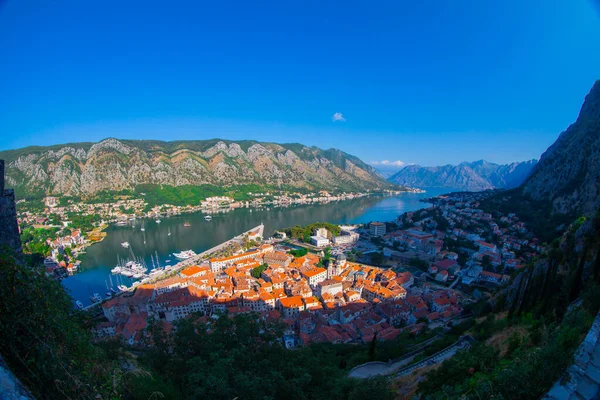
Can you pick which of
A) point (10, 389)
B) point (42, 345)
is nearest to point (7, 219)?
point (42, 345)

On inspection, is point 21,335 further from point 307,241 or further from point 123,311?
point 307,241

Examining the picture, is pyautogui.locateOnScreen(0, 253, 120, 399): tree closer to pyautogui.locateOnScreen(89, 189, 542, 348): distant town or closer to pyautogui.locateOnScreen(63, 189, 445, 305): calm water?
pyautogui.locateOnScreen(89, 189, 542, 348): distant town

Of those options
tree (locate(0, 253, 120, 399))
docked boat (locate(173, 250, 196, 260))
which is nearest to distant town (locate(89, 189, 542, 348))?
docked boat (locate(173, 250, 196, 260))

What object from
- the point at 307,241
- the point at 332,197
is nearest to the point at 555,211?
the point at 307,241

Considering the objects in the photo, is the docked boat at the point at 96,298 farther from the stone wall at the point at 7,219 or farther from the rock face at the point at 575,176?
the rock face at the point at 575,176

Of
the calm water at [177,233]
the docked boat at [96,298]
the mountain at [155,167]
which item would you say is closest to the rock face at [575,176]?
the calm water at [177,233]
